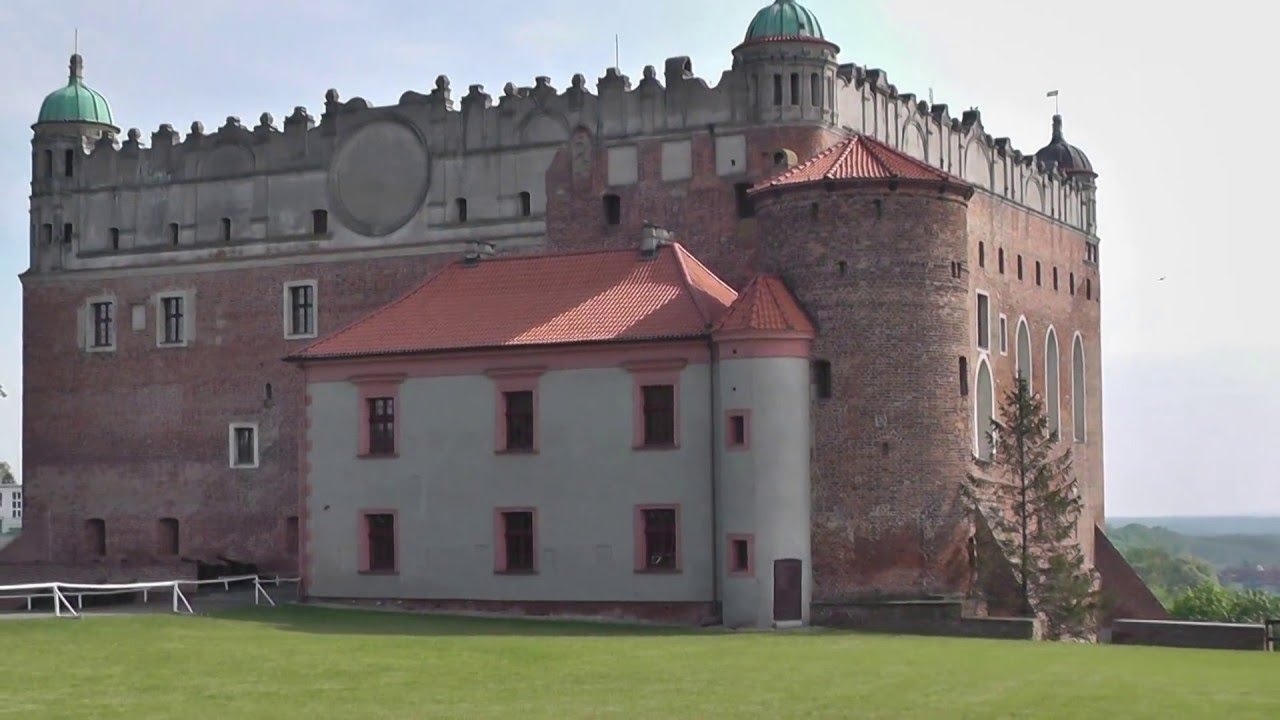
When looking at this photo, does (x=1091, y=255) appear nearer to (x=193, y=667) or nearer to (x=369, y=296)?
(x=369, y=296)

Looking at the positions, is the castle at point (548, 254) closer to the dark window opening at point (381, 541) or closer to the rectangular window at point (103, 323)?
the rectangular window at point (103, 323)

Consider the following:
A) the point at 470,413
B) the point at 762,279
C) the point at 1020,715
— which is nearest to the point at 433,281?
the point at 470,413

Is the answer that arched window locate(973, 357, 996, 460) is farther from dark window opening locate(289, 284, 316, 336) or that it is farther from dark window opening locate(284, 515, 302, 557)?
dark window opening locate(284, 515, 302, 557)

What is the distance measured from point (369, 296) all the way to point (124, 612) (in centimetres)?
1703

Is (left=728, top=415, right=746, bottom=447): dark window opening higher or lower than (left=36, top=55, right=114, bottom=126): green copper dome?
lower

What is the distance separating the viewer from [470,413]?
153ft

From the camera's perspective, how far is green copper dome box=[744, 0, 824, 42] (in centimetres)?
5175

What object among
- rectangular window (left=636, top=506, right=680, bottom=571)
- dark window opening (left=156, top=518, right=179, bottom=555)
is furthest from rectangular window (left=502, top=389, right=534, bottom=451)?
dark window opening (left=156, top=518, right=179, bottom=555)

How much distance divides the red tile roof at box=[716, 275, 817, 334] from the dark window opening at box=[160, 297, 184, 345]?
2176cm

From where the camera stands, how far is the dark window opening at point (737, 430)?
43594 millimetres

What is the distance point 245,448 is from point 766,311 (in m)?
20.5

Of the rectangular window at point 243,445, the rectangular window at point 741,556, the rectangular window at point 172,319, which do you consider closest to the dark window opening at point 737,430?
the rectangular window at point 741,556

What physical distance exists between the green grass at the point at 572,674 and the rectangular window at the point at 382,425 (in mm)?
7043

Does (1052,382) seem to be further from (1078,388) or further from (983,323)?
(983,323)
